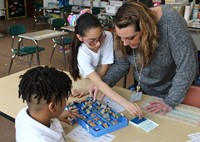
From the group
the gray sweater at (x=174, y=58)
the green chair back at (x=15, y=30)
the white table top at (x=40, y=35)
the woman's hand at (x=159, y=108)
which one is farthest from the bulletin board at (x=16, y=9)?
the woman's hand at (x=159, y=108)

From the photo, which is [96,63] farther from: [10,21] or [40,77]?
[10,21]

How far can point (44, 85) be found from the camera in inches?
38.6

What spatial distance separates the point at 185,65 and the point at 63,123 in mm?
703

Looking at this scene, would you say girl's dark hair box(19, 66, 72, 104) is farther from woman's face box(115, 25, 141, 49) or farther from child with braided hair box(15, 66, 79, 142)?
woman's face box(115, 25, 141, 49)

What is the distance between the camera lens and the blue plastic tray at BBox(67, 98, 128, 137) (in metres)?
1.17

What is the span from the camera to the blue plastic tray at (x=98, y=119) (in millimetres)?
1165

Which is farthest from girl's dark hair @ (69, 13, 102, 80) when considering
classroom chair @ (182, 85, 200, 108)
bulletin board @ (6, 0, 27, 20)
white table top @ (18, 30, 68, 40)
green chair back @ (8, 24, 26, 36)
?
bulletin board @ (6, 0, 27, 20)

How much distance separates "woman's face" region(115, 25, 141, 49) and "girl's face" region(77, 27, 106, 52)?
0.57 feet

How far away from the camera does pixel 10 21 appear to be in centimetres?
811

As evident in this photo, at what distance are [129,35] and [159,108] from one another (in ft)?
1.40

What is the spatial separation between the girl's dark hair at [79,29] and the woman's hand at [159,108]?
1.71 feet

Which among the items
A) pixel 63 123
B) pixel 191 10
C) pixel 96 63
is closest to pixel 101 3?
pixel 191 10

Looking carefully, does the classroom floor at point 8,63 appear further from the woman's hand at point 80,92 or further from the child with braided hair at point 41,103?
the child with braided hair at point 41,103

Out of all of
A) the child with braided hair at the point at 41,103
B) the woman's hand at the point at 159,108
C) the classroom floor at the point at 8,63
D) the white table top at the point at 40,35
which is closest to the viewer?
the child with braided hair at the point at 41,103
